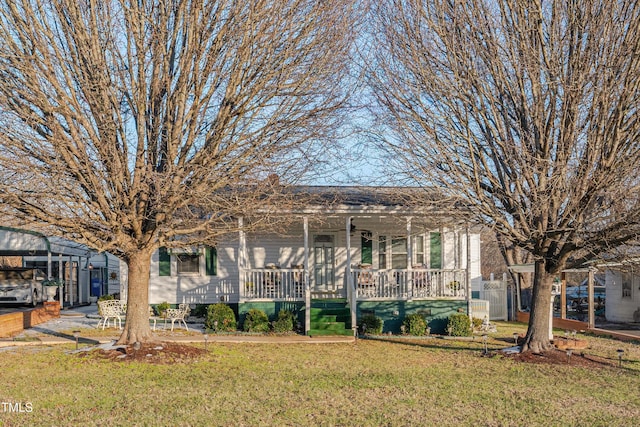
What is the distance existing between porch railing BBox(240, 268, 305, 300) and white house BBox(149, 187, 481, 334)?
1.1 inches

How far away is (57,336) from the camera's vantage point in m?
15.6

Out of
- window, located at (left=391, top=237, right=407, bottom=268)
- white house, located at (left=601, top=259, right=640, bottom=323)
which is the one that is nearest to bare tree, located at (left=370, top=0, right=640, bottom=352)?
window, located at (left=391, top=237, right=407, bottom=268)

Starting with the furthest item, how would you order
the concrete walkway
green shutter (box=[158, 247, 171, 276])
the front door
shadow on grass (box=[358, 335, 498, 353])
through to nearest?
the front door, green shutter (box=[158, 247, 171, 276]), shadow on grass (box=[358, 335, 498, 353]), the concrete walkway

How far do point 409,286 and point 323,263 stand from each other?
3509mm

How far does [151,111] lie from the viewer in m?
11.9

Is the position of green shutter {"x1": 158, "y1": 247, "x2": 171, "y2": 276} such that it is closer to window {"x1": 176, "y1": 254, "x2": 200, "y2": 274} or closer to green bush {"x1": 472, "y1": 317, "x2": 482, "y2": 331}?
window {"x1": 176, "y1": 254, "x2": 200, "y2": 274}

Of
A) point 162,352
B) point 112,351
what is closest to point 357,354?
point 162,352

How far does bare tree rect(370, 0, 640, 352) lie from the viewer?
11406 mm

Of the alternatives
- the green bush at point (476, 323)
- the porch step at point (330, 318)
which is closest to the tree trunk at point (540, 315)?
the porch step at point (330, 318)

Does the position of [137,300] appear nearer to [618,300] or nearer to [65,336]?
[65,336]

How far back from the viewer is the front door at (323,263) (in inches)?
782

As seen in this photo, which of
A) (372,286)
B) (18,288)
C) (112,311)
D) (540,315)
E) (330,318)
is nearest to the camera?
(540,315)

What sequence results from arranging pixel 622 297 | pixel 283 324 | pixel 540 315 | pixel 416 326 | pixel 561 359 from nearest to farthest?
pixel 561 359
pixel 540 315
pixel 283 324
pixel 416 326
pixel 622 297

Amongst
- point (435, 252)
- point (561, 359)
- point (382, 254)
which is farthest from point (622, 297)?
point (561, 359)
